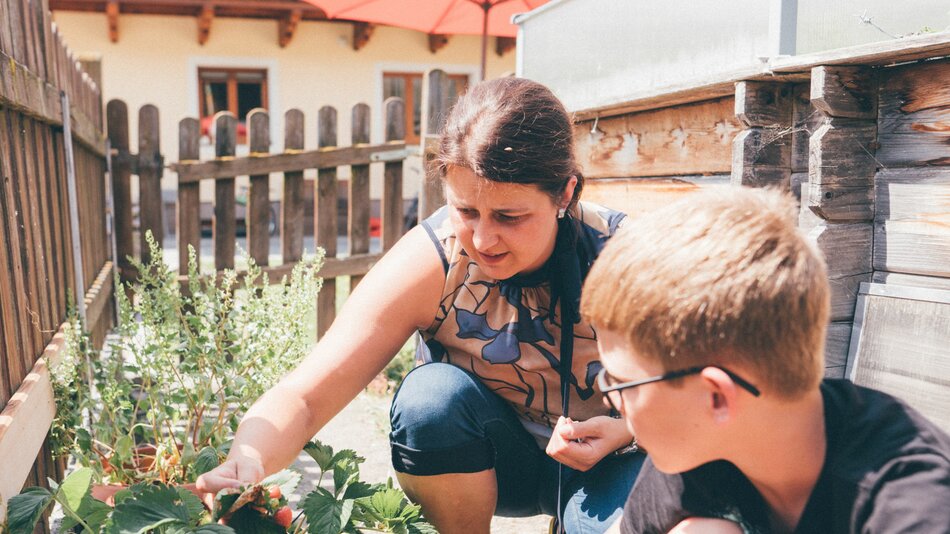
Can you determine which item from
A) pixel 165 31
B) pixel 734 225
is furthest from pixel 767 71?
pixel 165 31

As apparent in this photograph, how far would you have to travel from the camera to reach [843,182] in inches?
74.2

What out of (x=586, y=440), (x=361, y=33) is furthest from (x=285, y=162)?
(x=361, y=33)

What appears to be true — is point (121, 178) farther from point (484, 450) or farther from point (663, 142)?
point (484, 450)

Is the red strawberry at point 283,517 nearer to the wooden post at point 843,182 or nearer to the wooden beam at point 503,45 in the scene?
the wooden post at point 843,182

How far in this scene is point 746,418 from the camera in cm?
122

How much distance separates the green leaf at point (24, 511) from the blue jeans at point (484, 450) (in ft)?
2.50

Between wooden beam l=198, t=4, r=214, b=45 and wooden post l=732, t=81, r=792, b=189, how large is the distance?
492 inches

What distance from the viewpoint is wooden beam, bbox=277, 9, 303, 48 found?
1356cm

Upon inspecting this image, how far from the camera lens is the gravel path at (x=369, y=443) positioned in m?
2.58

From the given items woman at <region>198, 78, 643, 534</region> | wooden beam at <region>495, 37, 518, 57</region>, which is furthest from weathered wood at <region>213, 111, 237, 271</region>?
wooden beam at <region>495, 37, 518, 57</region>

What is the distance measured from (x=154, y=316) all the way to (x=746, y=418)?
1.81 metres

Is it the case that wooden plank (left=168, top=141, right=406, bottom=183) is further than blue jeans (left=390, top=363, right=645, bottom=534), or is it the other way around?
wooden plank (left=168, top=141, right=406, bottom=183)

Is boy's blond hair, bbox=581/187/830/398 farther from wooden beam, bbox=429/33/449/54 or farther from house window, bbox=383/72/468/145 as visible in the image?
house window, bbox=383/72/468/145

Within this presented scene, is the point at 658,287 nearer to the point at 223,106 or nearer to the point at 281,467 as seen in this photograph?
the point at 281,467
